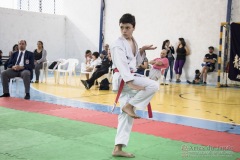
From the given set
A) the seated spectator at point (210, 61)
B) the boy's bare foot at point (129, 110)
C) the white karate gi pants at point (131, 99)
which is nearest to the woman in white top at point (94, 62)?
the seated spectator at point (210, 61)

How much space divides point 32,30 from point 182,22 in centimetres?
→ 767

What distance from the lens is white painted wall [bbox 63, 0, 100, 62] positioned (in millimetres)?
16078

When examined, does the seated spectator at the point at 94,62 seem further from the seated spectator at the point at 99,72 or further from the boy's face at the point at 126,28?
the boy's face at the point at 126,28

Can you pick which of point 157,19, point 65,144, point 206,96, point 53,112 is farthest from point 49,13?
point 65,144

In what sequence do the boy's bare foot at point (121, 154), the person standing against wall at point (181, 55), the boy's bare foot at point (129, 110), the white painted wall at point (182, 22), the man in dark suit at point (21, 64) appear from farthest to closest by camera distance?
1. the person standing against wall at point (181, 55)
2. the white painted wall at point (182, 22)
3. the man in dark suit at point (21, 64)
4. the boy's bare foot at point (121, 154)
5. the boy's bare foot at point (129, 110)

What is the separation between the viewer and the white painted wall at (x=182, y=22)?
12.1 metres

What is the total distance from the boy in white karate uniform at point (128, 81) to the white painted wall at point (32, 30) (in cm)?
1282

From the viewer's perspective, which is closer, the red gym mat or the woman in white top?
the red gym mat

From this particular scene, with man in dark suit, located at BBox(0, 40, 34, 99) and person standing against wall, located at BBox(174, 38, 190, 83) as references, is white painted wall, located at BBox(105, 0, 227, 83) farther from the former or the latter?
man in dark suit, located at BBox(0, 40, 34, 99)

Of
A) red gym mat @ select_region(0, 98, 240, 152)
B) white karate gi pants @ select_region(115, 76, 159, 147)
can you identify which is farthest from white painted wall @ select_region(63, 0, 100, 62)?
white karate gi pants @ select_region(115, 76, 159, 147)

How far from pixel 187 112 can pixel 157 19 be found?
27.5 feet

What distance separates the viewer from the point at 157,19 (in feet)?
45.1

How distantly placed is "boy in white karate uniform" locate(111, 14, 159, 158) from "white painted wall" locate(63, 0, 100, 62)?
13.0 metres

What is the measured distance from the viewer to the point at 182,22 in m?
13.0
